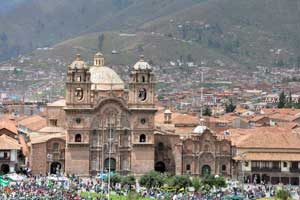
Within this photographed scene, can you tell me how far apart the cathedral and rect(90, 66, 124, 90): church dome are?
1.29 meters

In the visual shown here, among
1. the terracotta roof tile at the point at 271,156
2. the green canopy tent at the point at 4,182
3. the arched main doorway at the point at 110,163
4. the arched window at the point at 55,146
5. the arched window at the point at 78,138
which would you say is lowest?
the green canopy tent at the point at 4,182

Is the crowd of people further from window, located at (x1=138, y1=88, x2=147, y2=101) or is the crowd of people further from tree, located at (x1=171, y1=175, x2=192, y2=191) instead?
window, located at (x1=138, y1=88, x2=147, y2=101)

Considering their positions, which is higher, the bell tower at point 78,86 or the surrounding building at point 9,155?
the bell tower at point 78,86

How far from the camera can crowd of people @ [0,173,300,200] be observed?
3666 inches

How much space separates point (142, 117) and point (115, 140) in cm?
350

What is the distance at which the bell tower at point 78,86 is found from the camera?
118 m

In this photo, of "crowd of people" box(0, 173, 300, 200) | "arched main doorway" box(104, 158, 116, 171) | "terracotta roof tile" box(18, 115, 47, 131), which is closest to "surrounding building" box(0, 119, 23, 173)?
"crowd of people" box(0, 173, 300, 200)

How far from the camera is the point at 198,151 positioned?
391 feet

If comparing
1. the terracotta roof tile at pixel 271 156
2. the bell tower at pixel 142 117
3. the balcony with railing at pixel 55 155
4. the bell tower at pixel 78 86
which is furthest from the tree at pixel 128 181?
the terracotta roof tile at pixel 271 156

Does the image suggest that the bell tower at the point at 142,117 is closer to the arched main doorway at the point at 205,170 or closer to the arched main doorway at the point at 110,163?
the arched main doorway at the point at 110,163

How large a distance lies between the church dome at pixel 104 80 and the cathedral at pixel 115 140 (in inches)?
50.9

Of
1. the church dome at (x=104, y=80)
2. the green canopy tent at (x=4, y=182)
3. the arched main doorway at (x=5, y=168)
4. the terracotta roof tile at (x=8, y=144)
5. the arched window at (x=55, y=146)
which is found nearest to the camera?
the green canopy tent at (x=4, y=182)

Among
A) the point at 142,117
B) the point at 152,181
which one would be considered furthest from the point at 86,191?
the point at 142,117

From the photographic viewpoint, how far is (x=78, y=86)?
118 meters
